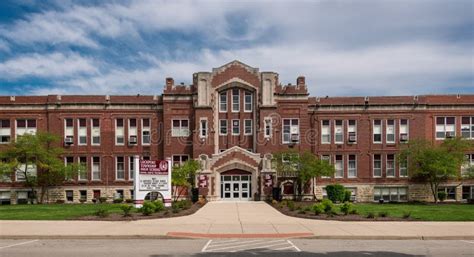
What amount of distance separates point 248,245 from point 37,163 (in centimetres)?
3696

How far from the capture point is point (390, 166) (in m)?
50.2

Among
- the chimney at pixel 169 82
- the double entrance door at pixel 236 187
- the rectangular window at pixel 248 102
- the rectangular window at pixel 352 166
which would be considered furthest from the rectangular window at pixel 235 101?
the rectangular window at pixel 352 166

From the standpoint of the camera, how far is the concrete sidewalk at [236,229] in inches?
707

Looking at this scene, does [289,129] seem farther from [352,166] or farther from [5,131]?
[5,131]

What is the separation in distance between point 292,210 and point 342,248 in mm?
14670

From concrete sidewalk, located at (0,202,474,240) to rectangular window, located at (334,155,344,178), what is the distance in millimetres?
27313


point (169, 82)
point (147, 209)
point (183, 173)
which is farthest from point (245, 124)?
point (147, 209)

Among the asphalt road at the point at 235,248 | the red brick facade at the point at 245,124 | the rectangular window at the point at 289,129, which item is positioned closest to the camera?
the asphalt road at the point at 235,248

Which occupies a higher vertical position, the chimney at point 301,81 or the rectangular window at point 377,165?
the chimney at point 301,81

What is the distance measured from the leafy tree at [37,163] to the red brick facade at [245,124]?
60.6 inches

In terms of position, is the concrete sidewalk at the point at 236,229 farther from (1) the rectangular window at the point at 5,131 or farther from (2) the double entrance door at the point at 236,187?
(1) the rectangular window at the point at 5,131

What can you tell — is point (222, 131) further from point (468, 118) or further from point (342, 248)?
point (342, 248)

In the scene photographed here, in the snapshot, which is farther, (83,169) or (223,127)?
(223,127)

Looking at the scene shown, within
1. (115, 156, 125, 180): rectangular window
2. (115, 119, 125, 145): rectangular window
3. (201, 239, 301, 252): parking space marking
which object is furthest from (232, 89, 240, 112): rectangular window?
(201, 239, 301, 252): parking space marking
